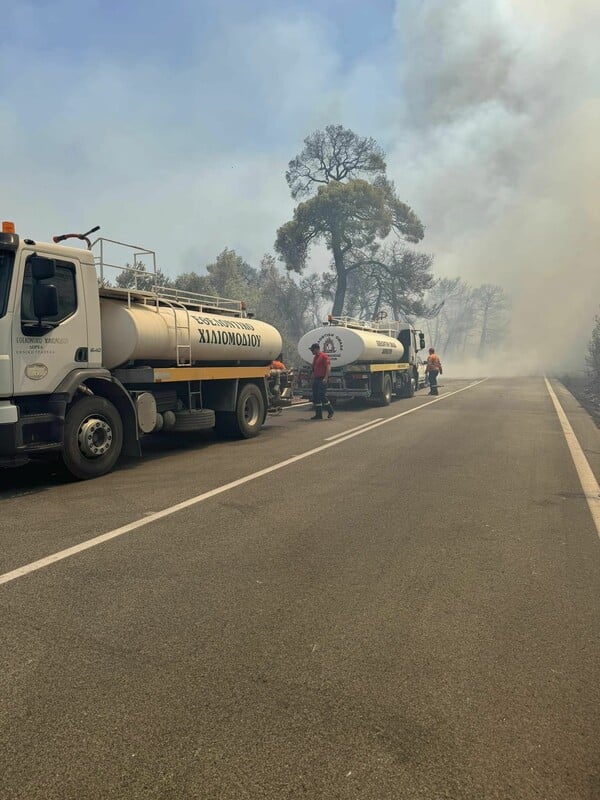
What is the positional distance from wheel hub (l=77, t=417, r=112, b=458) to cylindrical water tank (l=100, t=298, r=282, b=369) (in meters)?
1.15

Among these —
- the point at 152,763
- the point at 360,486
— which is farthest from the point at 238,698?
the point at 360,486

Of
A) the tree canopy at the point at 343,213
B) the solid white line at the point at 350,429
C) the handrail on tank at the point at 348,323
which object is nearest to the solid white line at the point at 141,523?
the solid white line at the point at 350,429

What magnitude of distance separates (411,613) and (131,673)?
66.9 inches

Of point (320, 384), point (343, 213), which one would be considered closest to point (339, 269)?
point (343, 213)

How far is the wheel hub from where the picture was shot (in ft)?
22.8

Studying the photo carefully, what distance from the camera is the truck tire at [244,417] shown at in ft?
34.9

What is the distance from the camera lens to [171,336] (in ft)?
28.5

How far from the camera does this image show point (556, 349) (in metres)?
63.2

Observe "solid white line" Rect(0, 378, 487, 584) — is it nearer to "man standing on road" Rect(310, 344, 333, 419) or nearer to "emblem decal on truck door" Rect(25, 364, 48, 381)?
"emblem decal on truck door" Rect(25, 364, 48, 381)

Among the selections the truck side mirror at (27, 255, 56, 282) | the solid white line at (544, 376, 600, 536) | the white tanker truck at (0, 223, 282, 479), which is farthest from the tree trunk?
the truck side mirror at (27, 255, 56, 282)

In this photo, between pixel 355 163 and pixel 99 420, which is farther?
pixel 355 163

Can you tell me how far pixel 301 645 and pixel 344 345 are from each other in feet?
47.5

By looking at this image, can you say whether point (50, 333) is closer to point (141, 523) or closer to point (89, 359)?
point (89, 359)

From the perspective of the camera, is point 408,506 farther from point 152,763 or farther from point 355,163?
point 355,163
